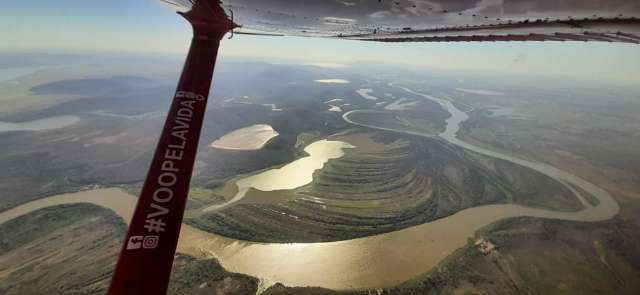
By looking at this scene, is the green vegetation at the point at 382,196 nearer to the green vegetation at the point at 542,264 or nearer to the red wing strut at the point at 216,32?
the green vegetation at the point at 542,264

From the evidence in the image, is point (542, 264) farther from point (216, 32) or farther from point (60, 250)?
point (60, 250)

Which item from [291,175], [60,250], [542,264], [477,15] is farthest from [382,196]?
[477,15]

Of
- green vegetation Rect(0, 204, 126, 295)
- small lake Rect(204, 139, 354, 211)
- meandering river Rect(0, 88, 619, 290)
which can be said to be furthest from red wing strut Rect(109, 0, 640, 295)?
small lake Rect(204, 139, 354, 211)

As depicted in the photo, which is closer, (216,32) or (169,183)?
(169,183)

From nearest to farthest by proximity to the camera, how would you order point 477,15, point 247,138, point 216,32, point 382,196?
1. point 477,15
2. point 216,32
3. point 382,196
4. point 247,138

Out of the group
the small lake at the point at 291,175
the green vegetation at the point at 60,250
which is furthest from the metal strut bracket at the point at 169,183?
the small lake at the point at 291,175

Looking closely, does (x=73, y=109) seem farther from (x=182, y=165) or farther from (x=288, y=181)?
(x=182, y=165)

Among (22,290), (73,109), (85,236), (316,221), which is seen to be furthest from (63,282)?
(73,109)
